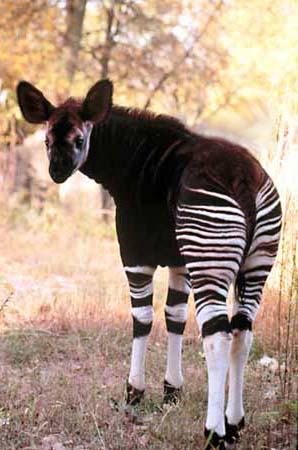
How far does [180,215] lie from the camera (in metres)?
2.98

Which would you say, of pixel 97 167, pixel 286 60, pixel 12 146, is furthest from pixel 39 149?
pixel 97 167

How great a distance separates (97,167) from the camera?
3.57m

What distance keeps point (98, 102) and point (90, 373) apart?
1.81m

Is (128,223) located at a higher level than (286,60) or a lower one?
lower

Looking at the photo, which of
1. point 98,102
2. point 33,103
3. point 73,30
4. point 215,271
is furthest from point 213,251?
point 73,30

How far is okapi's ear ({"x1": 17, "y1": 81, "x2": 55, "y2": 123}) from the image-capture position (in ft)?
11.2

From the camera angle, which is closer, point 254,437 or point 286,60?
point 254,437

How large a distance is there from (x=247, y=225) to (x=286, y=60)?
3.66 metres

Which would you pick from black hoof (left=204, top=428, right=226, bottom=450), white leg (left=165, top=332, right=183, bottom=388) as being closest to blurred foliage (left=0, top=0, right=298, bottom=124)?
white leg (left=165, top=332, right=183, bottom=388)

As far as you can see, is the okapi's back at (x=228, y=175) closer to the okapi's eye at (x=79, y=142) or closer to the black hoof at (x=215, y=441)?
the okapi's eye at (x=79, y=142)

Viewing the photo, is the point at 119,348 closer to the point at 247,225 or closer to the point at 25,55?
the point at 247,225

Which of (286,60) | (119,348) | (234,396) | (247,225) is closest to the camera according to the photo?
(247,225)

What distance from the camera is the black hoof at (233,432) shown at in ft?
9.96

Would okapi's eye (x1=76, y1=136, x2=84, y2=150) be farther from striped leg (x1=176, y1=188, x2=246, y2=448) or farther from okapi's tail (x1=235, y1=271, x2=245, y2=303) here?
okapi's tail (x1=235, y1=271, x2=245, y2=303)
